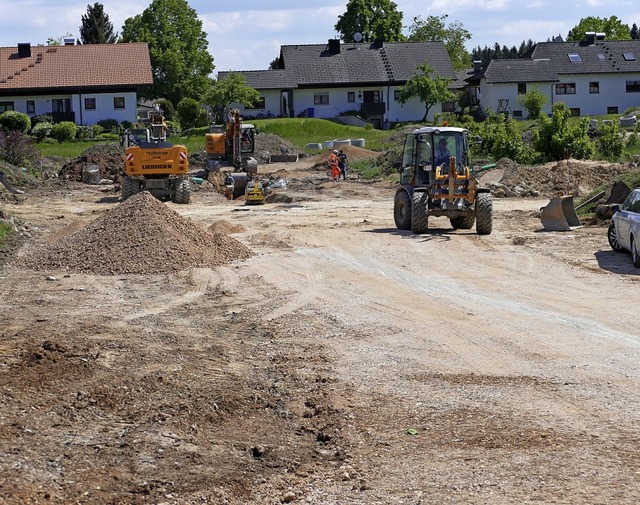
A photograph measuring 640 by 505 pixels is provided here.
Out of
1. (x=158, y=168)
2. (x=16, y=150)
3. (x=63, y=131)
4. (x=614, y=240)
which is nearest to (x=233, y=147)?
(x=158, y=168)

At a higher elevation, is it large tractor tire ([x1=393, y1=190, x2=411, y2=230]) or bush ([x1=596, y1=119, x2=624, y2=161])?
bush ([x1=596, y1=119, x2=624, y2=161])

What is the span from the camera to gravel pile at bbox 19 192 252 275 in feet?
66.5

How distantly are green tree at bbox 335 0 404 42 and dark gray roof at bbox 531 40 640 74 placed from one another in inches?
751

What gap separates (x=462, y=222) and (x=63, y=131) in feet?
147

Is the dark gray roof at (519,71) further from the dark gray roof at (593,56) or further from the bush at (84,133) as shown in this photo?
the bush at (84,133)

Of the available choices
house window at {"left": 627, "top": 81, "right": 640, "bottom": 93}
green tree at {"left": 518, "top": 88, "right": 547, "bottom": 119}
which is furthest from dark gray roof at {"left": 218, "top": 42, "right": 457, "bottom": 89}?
house window at {"left": 627, "top": 81, "right": 640, "bottom": 93}

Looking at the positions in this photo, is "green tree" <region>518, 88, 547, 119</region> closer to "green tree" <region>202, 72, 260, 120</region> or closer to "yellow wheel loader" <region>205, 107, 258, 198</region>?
"green tree" <region>202, 72, 260, 120</region>

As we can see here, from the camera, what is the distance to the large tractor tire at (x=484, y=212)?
25.5m

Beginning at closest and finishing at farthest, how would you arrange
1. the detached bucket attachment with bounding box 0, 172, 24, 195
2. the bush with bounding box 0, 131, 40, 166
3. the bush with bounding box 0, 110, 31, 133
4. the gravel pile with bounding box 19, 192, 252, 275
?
the gravel pile with bounding box 19, 192, 252, 275, the detached bucket attachment with bounding box 0, 172, 24, 195, the bush with bounding box 0, 131, 40, 166, the bush with bounding box 0, 110, 31, 133

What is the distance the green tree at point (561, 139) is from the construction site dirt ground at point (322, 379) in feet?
72.7

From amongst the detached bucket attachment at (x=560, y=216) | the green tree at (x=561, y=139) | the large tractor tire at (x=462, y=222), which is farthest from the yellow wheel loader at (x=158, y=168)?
the green tree at (x=561, y=139)

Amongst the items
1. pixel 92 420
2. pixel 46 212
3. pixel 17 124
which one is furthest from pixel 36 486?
pixel 17 124

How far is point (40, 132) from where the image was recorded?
221ft

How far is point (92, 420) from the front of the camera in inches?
387
